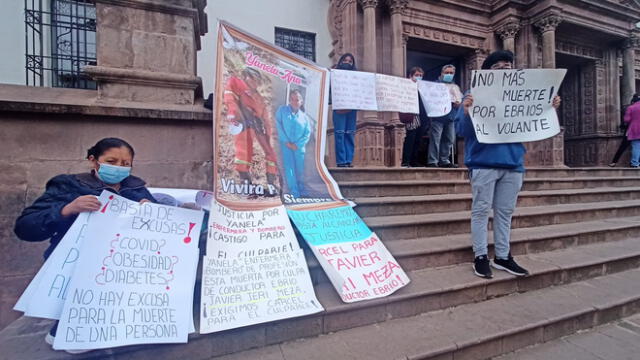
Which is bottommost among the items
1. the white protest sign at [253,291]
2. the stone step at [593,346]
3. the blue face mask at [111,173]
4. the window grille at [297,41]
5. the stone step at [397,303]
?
the stone step at [593,346]

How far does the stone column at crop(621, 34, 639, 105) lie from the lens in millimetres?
9773

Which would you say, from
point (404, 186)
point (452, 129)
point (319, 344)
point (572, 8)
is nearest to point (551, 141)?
point (572, 8)

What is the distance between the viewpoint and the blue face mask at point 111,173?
1.83m

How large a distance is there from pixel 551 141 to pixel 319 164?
832 cm

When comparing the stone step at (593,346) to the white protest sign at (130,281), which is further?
the stone step at (593,346)

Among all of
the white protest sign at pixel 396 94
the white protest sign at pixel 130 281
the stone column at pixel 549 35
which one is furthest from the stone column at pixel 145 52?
the stone column at pixel 549 35

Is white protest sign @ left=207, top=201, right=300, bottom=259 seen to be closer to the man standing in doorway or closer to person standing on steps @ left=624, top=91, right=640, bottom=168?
the man standing in doorway

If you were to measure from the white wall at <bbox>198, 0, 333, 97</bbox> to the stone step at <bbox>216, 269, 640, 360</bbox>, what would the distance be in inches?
279

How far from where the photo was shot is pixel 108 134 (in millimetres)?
2742

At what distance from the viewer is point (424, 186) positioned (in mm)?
4332

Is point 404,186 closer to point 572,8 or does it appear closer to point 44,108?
point 44,108

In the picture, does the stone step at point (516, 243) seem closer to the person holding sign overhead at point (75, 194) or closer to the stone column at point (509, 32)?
the person holding sign overhead at point (75, 194)

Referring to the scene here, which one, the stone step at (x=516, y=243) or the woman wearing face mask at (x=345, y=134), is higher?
the woman wearing face mask at (x=345, y=134)

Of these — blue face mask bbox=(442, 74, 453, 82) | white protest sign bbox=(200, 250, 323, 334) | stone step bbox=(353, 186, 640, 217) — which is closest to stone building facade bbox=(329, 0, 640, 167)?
blue face mask bbox=(442, 74, 453, 82)
